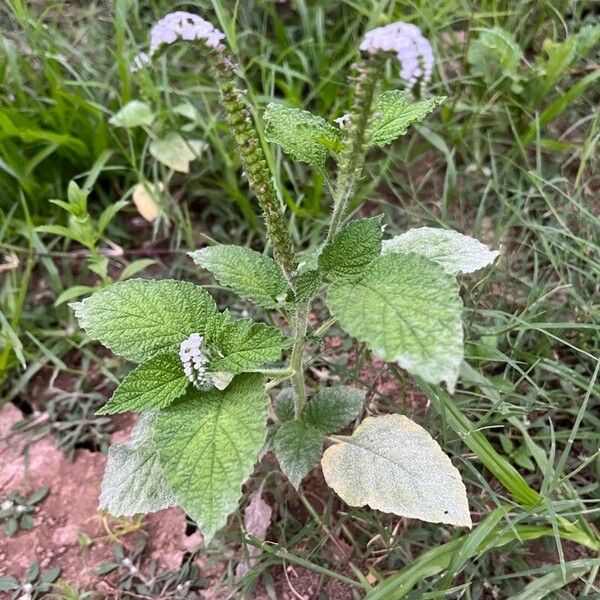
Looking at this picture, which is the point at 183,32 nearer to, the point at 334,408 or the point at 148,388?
the point at 148,388

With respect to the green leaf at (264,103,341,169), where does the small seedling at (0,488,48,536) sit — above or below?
below

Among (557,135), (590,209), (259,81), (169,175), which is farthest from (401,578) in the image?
(259,81)

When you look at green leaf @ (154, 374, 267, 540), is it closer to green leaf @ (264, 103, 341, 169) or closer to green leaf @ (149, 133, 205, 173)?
green leaf @ (264, 103, 341, 169)

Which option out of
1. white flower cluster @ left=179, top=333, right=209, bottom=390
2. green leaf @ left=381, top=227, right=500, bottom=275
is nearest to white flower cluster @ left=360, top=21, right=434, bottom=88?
green leaf @ left=381, top=227, right=500, bottom=275

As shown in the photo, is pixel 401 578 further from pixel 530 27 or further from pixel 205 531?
pixel 530 27

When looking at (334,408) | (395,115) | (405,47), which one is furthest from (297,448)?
(405,47)

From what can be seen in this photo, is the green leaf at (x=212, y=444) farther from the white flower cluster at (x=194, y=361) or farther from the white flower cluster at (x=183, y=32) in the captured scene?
the white flower cluster at (x=183, y=32)
